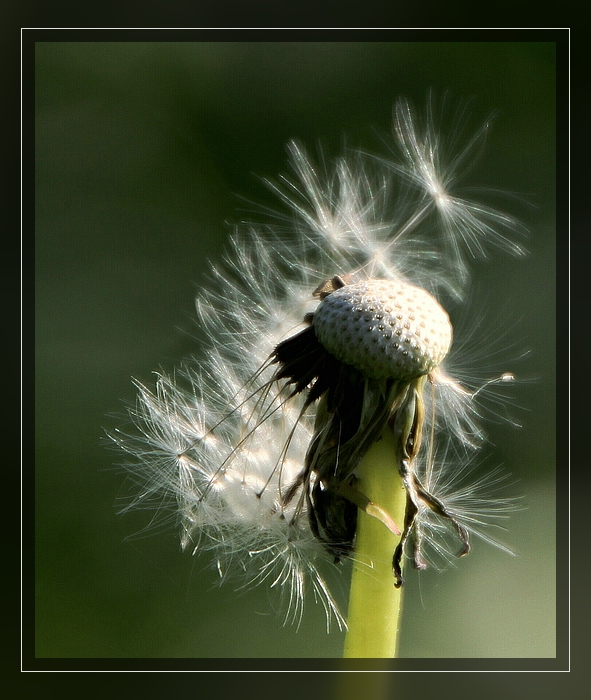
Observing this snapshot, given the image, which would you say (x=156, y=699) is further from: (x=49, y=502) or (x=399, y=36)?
(x=399, y=36)

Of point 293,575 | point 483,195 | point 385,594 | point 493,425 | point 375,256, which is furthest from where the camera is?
point 493,425

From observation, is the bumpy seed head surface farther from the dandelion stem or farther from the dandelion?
the dandelion stem

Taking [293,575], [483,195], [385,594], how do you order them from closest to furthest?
[385,594] → [293,575] → [483,195]

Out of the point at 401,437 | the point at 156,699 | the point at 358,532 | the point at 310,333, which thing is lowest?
the point at 156,699

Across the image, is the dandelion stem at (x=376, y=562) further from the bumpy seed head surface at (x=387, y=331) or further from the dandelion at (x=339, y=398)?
the bumpy seed head surface at (x=387, y=331)

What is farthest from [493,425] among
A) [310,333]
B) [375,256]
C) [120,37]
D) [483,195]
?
[120,37]

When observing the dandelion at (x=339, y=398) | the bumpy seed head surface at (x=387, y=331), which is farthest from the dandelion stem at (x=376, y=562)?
the bumpy seed head surface at (x=387, y=331)

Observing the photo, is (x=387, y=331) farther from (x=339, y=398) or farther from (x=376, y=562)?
(x=376, y=562)
